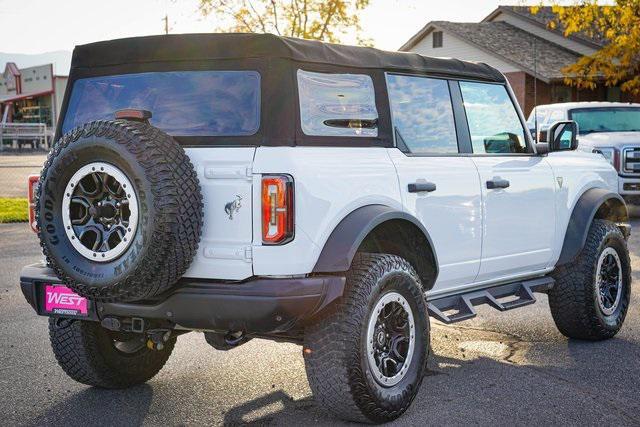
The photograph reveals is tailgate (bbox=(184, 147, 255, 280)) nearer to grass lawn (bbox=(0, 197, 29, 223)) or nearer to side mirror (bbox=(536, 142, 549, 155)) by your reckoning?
side mirror (bbox=(536, 142, 549, 155))

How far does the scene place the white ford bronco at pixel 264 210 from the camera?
4.40 m

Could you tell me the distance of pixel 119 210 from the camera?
441 cm

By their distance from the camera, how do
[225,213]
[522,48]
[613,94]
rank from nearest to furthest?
[225,213] < [522,48] < [613,94]

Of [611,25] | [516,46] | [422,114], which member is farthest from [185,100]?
[516,46]

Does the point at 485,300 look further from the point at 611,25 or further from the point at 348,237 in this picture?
the point at 611,25

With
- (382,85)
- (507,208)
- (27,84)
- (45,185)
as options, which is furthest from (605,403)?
(27,84)

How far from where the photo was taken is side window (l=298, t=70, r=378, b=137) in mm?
4772

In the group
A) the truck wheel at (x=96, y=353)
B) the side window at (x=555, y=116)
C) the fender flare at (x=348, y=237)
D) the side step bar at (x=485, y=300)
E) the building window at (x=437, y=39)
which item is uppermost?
the building window at (x=437, y=39)

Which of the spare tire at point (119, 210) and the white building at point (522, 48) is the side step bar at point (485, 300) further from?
the white building at point (522, 48)

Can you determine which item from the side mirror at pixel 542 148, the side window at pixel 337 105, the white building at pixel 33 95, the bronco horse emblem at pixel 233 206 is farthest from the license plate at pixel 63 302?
the white building at pixel 33 95

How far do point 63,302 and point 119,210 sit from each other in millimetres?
779

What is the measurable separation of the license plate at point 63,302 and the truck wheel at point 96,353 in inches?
11.8

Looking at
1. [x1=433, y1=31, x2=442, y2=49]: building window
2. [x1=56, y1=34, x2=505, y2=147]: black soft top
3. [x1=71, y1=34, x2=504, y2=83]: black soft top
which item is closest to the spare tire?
[x1=56, y1=34, x2=505, y2=147]: black soft top

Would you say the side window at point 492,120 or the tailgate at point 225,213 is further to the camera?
the side window at point 492,120
